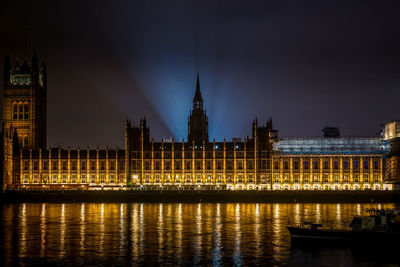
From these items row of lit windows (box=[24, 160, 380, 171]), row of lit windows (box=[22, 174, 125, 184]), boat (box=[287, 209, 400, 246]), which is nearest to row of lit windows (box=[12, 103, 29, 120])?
row of lit windows (box=[24, 160, 380, 171])

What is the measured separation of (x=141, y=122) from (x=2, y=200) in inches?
1448

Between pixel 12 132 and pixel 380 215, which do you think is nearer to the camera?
pixel 380 215

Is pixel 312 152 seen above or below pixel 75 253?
above

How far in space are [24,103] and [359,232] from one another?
423 feet

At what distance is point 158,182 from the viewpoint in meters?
150

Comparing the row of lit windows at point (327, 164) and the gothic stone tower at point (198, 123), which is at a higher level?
the gothic stone tower at point (198, 123)

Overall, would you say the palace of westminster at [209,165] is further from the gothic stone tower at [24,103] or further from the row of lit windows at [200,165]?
the gothic stone tower at [24,103]

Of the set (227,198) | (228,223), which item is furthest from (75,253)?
(227,198)

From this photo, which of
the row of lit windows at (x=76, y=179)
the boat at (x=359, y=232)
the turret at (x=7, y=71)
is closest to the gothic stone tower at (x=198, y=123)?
the row of lit windows at (x=76, y=179)

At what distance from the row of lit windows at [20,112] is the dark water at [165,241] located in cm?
8039

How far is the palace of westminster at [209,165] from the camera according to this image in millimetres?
148250

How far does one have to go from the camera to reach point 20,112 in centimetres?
17175

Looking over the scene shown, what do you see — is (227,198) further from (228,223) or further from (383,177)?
(228,223)

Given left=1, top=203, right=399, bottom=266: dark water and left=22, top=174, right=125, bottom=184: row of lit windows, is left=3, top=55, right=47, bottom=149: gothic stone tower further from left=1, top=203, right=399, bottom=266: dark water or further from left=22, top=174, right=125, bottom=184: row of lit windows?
left=1, top=203, right=399, bottom=266: dark water
